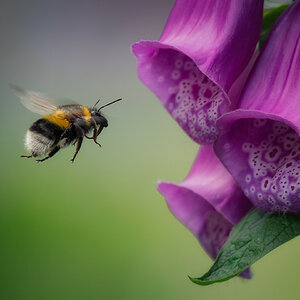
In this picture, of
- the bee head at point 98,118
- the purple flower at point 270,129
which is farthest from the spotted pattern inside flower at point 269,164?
the bee head at point 98,118

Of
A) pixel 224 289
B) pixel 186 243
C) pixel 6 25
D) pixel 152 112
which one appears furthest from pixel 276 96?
pixel 6 25

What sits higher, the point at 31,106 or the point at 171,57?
the point at 171,57

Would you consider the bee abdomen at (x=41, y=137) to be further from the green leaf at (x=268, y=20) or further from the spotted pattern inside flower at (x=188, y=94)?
the green leaf at (x=268, y=20)

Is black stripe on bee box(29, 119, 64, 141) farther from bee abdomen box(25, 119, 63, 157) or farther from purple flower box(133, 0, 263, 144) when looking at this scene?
purple flower box(133, 0, 263, 144)

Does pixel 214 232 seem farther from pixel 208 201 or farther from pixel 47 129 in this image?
pixel 47 129

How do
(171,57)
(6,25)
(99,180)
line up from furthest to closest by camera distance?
(6,25), (99,180), (171,57)

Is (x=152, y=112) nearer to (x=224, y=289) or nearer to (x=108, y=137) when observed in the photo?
(x=108, y=137)
